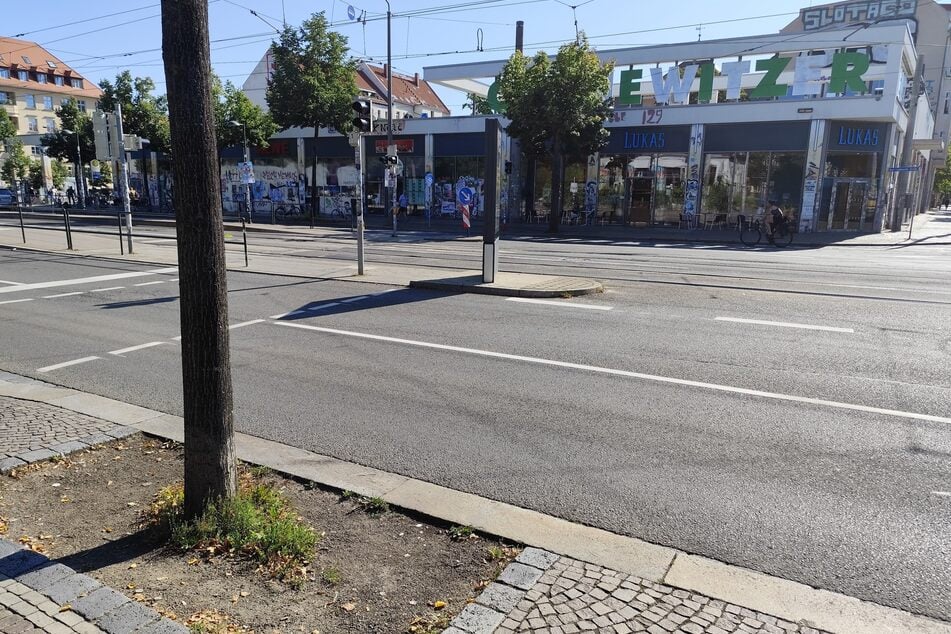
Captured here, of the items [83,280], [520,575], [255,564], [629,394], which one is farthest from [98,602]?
[83,280]

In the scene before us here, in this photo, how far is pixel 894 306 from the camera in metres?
11.2

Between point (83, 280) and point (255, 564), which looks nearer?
point (255, 564)

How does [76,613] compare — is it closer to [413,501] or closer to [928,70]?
[413,501]

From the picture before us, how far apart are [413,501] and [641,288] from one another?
386 inches

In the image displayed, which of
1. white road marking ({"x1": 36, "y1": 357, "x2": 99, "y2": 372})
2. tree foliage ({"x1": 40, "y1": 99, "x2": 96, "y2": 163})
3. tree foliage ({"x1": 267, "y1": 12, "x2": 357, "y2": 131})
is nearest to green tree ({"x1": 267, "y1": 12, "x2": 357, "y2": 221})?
tree foliage ({"x1": 267, "y1": 12, "x2": 357, "y2": 131})

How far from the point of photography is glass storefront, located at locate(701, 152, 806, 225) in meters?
30.8

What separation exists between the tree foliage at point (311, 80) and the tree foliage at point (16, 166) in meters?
34.8

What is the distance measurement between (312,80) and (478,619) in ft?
116

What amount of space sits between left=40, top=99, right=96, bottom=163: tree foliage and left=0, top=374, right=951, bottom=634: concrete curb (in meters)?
53.3

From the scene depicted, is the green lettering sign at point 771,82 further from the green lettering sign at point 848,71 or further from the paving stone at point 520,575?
the paving stone at point 520,575

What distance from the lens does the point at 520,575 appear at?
342 cm

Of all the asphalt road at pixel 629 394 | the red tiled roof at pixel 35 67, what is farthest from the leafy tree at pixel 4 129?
the asphalt road at pixel 629 394

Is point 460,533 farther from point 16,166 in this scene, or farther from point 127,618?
point 16,166

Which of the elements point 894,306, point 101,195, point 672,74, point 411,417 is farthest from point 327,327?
point 101,195
